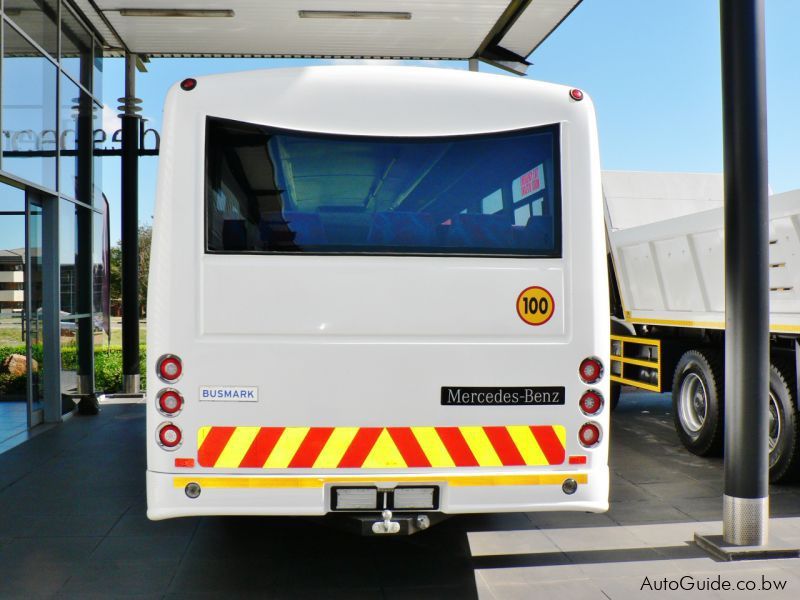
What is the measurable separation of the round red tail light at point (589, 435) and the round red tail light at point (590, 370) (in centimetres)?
25

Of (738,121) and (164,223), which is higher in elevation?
(738,121)

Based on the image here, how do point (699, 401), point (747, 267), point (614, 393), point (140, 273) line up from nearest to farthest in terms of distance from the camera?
point (747, 267) < point (699, 401) < point (614, 393) < point (140, 273)

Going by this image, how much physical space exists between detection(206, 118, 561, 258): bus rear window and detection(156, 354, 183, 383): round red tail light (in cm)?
61

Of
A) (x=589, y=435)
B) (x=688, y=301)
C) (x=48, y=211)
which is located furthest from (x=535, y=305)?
(x=48, y=211)

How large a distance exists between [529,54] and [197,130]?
29.4 feet

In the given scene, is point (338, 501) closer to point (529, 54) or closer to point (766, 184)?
point (766, 184)

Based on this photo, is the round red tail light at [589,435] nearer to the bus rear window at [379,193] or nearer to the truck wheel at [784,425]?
the bus rear window at [379,193]

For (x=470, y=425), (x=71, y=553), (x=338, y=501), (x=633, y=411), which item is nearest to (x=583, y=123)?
(x=470, y=425)

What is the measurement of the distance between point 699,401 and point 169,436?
19.5 ft

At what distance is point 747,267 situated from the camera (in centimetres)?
487

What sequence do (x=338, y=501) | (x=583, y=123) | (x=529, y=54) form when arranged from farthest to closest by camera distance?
(x=529, y=54) < (x=583, y=123) < (x=338, y=501)

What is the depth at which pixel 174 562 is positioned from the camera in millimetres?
4906

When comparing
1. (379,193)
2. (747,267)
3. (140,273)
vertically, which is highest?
(140,273)

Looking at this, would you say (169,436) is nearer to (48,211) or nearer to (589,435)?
(589,435)
